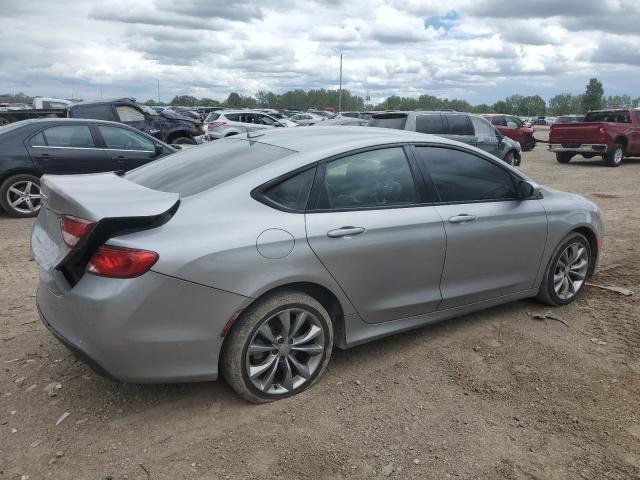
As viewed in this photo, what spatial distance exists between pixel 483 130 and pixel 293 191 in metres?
11.2

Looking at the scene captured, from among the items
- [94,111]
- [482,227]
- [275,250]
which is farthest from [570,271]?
[94,111]

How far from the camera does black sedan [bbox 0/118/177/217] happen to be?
26.2 feet

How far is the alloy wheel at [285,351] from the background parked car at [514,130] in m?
23.3

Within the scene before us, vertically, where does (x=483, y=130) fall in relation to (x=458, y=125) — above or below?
below

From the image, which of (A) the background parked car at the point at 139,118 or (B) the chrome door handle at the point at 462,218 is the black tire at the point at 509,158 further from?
(B) the chrome door handle at the point at 462,218

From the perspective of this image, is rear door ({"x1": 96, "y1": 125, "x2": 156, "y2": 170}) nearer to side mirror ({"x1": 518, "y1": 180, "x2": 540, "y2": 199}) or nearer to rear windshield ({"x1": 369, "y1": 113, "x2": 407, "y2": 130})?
rear windshield ({"x1": 369, "y1": 113, "x2": 407, "y2": 130})

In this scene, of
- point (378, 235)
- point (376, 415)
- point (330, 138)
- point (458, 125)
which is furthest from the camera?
point (458, 125)

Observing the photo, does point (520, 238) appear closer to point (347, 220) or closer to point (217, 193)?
point (347, 220)

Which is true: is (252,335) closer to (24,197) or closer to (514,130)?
(24,197)

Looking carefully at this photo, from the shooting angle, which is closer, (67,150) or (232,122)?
Result: (67,150)

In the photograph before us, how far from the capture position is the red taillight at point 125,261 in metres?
2.65

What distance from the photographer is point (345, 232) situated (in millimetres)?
3236

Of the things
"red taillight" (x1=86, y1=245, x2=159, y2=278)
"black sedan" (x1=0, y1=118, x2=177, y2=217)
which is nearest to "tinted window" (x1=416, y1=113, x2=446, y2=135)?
"black sedan" (x1=0, y1=118, x2=177, y2=217)

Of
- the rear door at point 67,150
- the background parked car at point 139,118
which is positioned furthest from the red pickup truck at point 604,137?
the rear door at point 67,150
